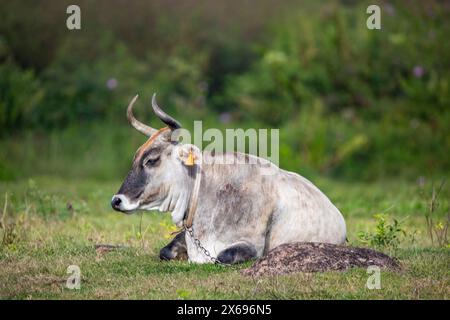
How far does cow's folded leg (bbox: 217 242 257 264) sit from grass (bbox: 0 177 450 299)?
10 centimetres

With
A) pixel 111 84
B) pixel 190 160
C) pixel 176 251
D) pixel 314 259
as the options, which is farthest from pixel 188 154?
pixel 111 84

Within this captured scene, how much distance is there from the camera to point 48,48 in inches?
761

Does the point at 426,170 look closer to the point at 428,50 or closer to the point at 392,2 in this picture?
the point at 428,50

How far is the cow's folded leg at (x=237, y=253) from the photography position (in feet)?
26.7

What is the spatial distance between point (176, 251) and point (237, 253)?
77cm

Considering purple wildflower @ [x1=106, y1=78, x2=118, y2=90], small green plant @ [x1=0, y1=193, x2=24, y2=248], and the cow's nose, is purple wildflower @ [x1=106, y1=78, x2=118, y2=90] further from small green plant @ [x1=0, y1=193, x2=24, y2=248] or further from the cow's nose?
the cow's nose

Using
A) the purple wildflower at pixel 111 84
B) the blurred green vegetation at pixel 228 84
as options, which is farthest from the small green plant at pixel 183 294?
the purple wildflower at pixel 111 84

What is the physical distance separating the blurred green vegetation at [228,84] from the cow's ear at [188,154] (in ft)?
22.1

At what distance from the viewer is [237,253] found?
8164mm

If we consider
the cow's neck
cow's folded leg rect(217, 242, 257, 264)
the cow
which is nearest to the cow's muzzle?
the cow

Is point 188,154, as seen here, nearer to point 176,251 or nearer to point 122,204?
point 122,204

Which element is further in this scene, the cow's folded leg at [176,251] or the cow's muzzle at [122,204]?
the cow's folded leg at [176,251]

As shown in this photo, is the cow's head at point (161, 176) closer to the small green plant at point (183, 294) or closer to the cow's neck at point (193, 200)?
the cow's neck at point (193, 200)

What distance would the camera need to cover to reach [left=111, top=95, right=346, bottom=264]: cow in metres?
8.28
